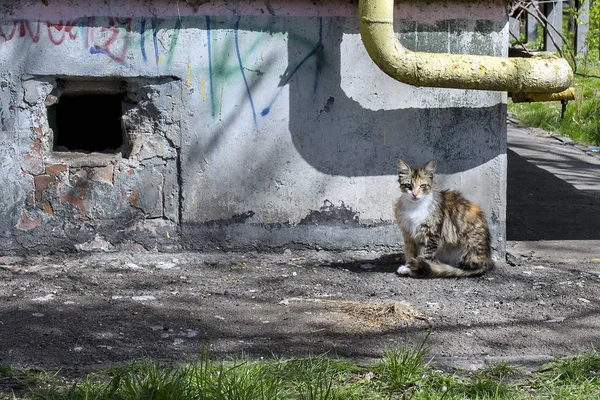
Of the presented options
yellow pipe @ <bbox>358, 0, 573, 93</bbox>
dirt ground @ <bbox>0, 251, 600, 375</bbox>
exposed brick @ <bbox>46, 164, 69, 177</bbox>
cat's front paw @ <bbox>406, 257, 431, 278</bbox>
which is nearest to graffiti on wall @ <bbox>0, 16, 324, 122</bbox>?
yellow pipe @ <bbox>358, 0, 573, 93</bbox>

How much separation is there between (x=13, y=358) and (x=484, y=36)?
4342 millimetres

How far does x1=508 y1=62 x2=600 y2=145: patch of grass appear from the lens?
14.4 metres

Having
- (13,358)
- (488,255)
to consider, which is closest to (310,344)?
(13,358)

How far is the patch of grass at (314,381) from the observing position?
4.16 meters

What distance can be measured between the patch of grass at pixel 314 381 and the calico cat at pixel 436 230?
6.44 ft

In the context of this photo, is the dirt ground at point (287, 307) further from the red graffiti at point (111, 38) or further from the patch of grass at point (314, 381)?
the red graffiti at point (111, 38)

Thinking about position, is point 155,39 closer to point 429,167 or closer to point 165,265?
point 165,265

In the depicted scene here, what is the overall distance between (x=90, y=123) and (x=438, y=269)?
393 cm

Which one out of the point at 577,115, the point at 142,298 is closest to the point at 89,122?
the point at 142,298

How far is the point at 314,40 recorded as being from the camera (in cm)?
720

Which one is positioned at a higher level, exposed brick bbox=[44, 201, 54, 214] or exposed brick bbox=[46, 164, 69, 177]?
exposed brick bbox=[46, 164, 69, 177]

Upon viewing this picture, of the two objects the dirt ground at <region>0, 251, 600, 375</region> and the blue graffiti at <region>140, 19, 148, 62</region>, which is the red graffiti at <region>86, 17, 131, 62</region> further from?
the dirt ground at <region>0, 251, 600, 375</region>

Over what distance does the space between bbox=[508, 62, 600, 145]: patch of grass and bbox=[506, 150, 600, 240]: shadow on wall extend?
270 cm

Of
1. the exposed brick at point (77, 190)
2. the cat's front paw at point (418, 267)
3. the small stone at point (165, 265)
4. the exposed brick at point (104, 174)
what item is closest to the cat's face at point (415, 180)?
the cat's front paw at point (418, 267)
